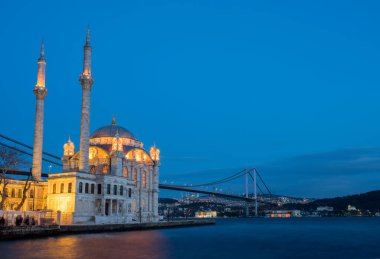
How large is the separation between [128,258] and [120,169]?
30173mm

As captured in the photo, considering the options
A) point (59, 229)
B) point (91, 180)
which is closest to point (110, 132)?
point (91, 180)

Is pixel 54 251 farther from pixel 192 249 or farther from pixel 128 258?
pixel 192 249

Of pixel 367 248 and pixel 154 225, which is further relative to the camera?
pixel 154 225

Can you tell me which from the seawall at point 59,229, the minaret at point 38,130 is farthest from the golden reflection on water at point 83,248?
the minaret at point 38,130

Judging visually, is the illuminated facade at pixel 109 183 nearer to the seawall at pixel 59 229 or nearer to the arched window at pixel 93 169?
the arched window at pixel 93 169

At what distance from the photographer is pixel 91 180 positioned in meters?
52.7

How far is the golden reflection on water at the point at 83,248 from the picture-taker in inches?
1148

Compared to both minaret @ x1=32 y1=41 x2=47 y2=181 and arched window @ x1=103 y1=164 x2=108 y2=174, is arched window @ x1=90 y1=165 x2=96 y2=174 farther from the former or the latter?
minaret @ x1=32 y1=41 x2=47 y2=181

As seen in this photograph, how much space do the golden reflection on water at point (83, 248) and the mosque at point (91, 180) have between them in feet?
39.5

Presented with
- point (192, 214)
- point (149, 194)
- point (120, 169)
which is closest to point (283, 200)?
point (192, 214)

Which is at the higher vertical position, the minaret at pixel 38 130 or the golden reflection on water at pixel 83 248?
the minaret at pixel 38 130

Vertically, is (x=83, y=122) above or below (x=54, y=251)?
above

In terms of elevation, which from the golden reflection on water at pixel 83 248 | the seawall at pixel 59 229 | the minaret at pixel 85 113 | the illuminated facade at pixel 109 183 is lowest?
the golden reflection on water at pixel 83 248

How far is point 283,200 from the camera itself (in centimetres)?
14462
